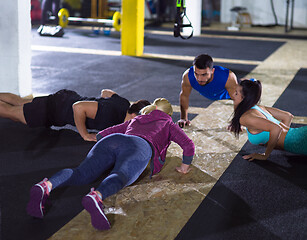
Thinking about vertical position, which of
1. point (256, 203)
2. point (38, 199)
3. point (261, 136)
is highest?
point (261, 136)

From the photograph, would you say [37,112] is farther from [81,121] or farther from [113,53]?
[113,53]

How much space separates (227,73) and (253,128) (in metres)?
0.75

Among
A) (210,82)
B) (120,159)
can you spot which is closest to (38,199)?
(120,159)

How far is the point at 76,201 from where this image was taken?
264 cm

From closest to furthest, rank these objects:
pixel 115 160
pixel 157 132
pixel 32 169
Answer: pixel 115 160 → pixel 157 132 → pixel 32 169

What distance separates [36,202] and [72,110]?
52.5 inches

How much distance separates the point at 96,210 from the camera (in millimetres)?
2246

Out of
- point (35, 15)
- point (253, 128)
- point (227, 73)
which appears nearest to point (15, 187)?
point (253, 128)

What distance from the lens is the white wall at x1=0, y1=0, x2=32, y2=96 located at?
4887mm

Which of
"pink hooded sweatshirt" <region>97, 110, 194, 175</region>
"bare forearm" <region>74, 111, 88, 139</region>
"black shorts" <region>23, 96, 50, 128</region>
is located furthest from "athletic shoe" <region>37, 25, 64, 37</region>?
"pink hooded sweatshirt" <region>97, 110, 194, 175</region>

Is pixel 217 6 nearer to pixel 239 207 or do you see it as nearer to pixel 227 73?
pixel 227 73

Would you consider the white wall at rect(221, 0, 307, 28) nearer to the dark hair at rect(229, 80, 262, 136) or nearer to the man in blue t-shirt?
the man in blue t-shirt

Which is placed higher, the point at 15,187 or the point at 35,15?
the point at 35,15

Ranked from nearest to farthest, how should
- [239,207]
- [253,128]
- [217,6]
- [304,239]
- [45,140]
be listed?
[304,239]
[239,207]
[253,128]
[45,140]
[217,6]
